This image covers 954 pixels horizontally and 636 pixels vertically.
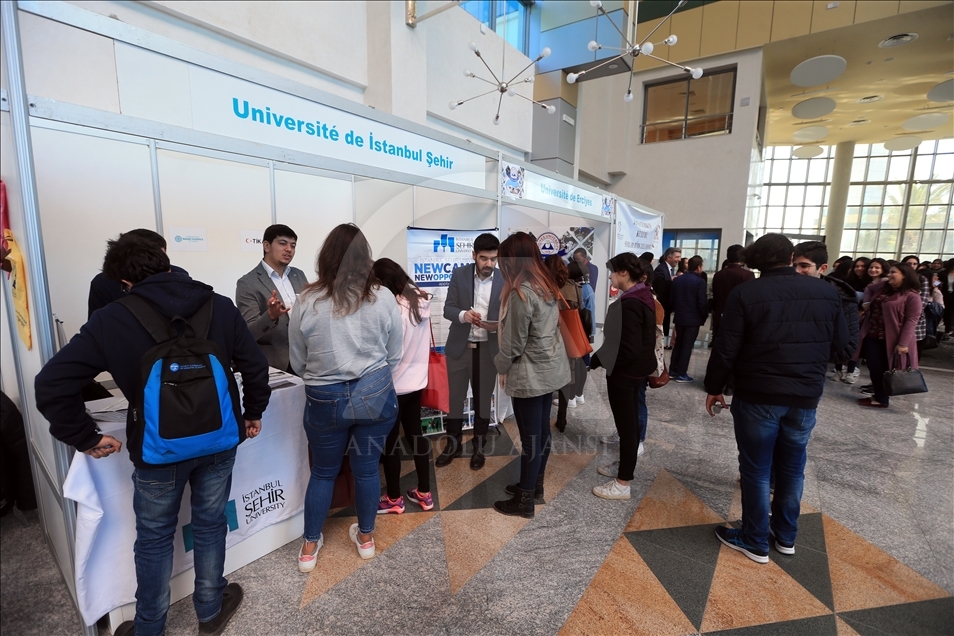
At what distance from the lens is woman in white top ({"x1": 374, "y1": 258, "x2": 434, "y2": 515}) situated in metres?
2.12

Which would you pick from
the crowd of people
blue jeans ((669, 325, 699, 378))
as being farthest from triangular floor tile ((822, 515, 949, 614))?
blue jeans ((669, 325, 699, 378))

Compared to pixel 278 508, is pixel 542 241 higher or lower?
higher

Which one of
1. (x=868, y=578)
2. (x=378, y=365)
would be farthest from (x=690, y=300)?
(x=378, y=365)

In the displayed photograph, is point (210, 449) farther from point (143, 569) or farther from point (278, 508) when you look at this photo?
point (278, 508)

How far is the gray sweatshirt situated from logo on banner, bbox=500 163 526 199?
224 cm

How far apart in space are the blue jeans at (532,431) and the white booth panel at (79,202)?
319 cm

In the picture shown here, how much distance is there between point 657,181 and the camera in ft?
36.3

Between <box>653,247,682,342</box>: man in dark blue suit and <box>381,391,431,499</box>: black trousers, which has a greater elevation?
<box>653,247,682,342</box>: man in dark blue suit

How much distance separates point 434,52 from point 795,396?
22.5 feet

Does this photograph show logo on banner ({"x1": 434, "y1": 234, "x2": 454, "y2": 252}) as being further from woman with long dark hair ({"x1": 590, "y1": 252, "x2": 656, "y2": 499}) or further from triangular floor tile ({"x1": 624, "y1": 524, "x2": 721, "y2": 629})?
triangular floor tile ({"x1": 624, "y1": 524, "x2": 721, "y2": 629})

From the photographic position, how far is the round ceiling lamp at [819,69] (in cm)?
730

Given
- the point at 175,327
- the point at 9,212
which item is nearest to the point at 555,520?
the point at 175,327

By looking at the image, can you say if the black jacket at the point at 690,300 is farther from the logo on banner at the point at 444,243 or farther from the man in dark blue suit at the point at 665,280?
the logo on banner at the point at 444,243

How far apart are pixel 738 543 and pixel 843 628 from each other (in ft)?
1.54
